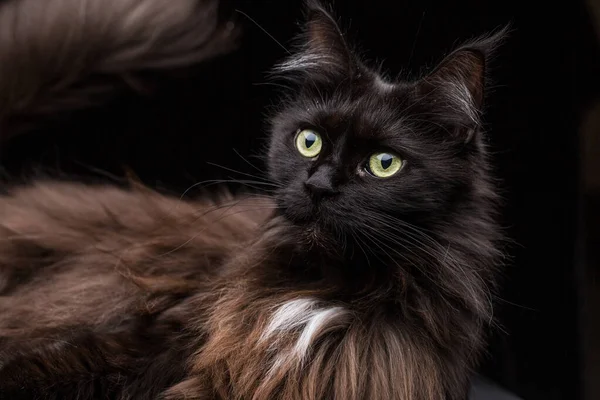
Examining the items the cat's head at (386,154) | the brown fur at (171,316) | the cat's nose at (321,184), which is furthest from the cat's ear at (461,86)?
the brown fur at (171,316)

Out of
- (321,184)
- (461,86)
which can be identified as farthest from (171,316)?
(461,86)

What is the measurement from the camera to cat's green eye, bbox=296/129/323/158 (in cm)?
115

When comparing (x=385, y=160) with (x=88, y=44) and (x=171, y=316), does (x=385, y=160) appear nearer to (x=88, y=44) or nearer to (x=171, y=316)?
(x=171, y=316)

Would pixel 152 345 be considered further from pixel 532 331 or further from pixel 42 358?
pixel 532 331

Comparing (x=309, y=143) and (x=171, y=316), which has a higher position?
(x=309, y=143)

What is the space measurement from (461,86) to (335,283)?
0.38m

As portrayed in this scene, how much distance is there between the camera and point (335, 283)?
1.16 meters

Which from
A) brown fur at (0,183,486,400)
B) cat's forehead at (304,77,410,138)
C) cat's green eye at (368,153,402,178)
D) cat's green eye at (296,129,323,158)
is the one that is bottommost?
brown fur at (0,183,486,400)

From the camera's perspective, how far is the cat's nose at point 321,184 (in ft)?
3.43

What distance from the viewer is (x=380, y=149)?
1092 mm

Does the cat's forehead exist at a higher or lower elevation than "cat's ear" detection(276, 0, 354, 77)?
lower

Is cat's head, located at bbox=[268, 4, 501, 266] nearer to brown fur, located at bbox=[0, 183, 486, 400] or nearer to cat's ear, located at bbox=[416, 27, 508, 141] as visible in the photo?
cat's ear, located at bbox=[416, 27, 508, 141]

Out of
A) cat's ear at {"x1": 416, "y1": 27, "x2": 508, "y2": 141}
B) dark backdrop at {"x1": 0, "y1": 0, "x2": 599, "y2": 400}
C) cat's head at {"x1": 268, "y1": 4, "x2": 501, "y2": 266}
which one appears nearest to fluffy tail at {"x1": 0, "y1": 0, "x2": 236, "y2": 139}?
dark backdrop at {"x1": 0, "y1": 0, "x2": 599, "y2": 400}

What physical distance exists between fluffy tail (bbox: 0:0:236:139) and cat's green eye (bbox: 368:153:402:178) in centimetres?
62
